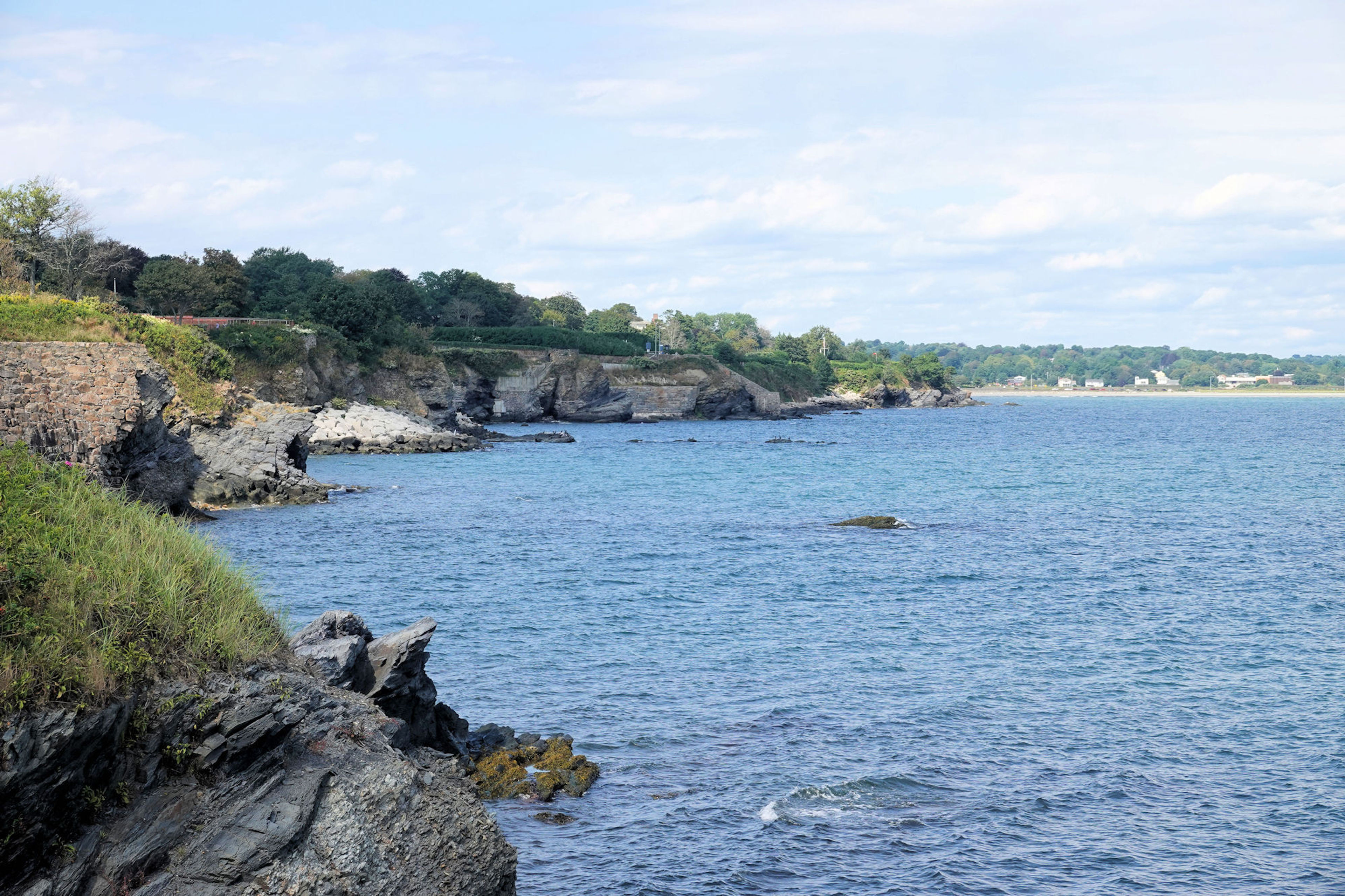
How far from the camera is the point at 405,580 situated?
27984 mm

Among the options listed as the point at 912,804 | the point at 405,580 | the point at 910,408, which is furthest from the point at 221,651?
the point at 910,408

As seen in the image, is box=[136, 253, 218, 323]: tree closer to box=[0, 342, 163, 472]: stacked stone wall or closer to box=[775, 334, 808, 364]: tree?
box=[0, 342, 163, 472]: stacked stone wall

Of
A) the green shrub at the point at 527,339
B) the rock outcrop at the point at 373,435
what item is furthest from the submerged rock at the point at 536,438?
the green shrub at the point at 527,339

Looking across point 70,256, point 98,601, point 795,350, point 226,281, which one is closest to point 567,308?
point 795,350

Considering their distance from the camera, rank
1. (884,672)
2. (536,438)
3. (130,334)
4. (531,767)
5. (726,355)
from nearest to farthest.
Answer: (531,767), (884,672), (130,334), (536,438), (726,355)

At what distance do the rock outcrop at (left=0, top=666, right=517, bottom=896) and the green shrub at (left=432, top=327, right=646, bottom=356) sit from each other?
120 meters

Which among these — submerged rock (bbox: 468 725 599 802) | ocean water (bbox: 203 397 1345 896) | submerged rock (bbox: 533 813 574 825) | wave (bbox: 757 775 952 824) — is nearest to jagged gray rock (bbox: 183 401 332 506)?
ocean water (bbox: 203 397 1345 896)

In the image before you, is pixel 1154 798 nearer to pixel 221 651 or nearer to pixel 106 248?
pixel 221 651

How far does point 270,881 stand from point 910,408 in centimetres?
18399

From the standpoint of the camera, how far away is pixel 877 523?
4062 centimetres

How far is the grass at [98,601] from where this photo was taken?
812 centimetres

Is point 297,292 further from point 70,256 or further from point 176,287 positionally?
point 70,256

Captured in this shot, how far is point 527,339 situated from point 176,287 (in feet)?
172

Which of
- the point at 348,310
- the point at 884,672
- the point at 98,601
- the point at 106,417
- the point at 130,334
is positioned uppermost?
the point at 348,310
